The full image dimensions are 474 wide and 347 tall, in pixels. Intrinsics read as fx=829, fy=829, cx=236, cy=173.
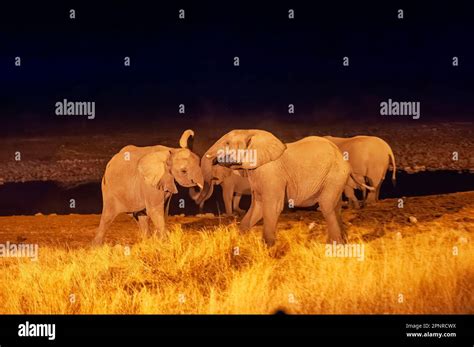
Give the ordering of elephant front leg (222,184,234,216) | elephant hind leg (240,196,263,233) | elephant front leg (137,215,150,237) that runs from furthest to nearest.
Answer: elephant front leg (222,184,234,216), elephant front leg (137,215,150,237), elephant hind leg (240,196,263,233)

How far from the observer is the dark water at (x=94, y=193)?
2977 cm

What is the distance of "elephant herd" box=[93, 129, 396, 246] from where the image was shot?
47.9ft

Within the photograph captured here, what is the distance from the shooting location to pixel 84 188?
131ft

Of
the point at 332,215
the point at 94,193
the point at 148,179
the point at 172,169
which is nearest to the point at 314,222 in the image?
the point at 332,215

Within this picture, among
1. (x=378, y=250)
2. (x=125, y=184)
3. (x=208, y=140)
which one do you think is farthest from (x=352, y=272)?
(x=208, y=140)

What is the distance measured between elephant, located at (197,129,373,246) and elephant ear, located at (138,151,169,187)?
80cm

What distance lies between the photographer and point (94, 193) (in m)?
36.4

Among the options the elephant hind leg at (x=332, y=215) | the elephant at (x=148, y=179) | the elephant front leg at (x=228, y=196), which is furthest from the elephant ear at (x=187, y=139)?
the elephant front leg at (x=228, y=196)

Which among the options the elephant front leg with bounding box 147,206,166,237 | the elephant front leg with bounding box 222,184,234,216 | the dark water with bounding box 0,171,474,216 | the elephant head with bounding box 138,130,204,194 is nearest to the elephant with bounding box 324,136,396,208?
the elephant front leg with bounding box 222,184,234,216

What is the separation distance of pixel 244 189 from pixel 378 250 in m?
7.95

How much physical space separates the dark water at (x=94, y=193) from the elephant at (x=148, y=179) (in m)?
10.0

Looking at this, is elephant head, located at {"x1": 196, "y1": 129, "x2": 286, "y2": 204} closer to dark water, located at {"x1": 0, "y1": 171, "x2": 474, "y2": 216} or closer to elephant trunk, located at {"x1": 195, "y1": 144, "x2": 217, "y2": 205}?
elephant trunk, located at {"x1": 195, "y1": 144, "x2": 217, "y2": 205}

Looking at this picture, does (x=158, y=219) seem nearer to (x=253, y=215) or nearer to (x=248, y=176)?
(x=253, y=215)

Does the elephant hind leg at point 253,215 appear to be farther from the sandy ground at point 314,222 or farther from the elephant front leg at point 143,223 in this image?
the elephant front leg at point 143,223
